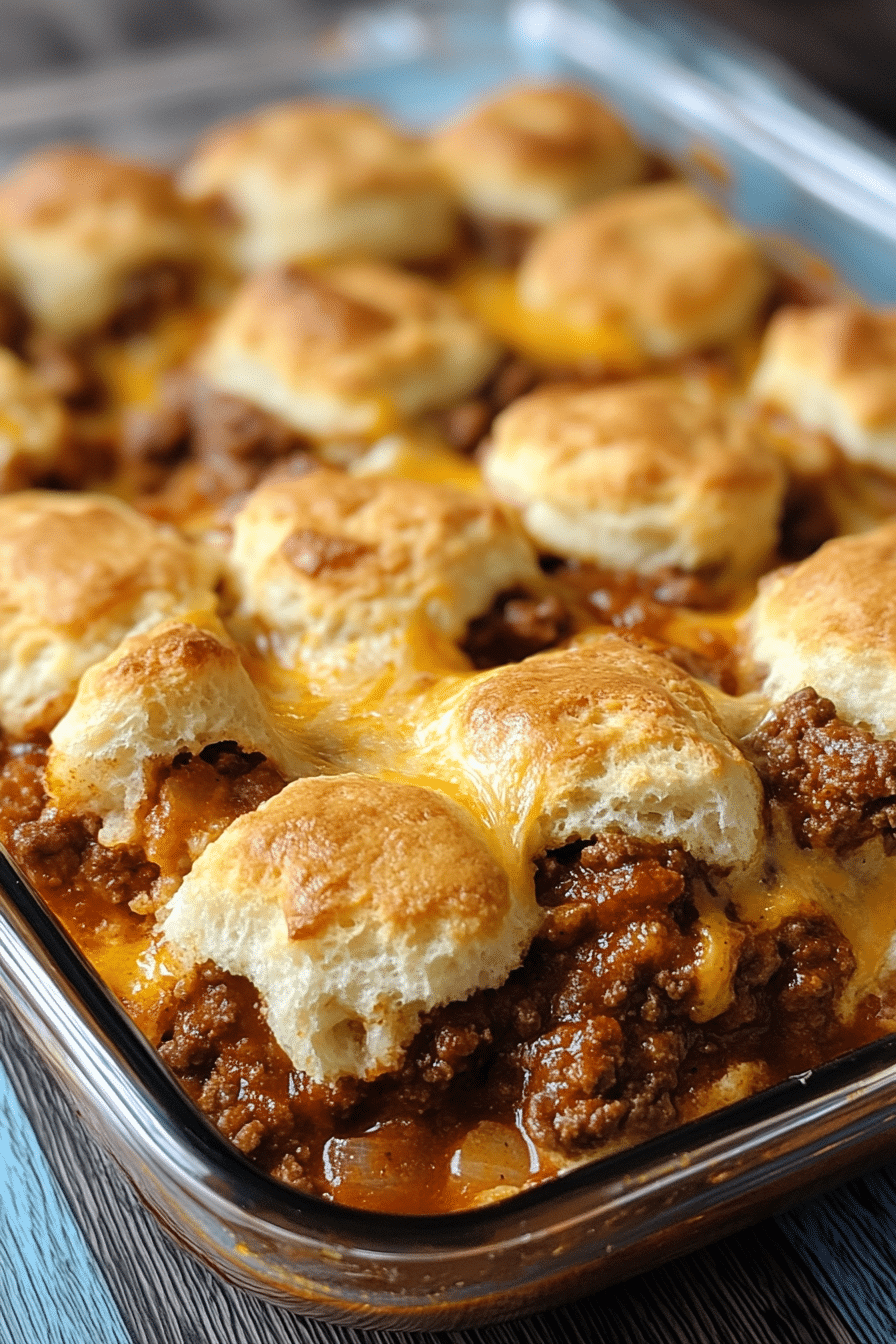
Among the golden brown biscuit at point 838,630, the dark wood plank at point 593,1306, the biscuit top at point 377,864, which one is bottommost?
the dark wood plank at point 593,1306

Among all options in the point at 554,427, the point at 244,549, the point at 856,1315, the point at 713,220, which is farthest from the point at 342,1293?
the point at 713,220

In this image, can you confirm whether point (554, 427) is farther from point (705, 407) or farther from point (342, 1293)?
point (342, 1293)

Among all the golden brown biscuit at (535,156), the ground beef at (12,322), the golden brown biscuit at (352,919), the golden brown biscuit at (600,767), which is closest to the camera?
the golden brown biscuit at (352,919)

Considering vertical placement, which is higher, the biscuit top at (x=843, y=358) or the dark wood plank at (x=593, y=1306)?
the biscuit top at (x=843, y=358)

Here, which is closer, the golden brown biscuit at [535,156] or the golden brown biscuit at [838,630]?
the golden brown biscuit at [838,630]

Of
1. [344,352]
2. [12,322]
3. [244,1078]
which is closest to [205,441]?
[344,352]

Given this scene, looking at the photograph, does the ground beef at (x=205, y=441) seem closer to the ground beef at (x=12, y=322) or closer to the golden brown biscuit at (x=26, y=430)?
the golden brown biscuit at (x=26, y=430)

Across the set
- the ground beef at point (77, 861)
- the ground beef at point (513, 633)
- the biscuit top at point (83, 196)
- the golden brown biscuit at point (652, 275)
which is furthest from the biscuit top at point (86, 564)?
the golden brown biscuit at point (652, 275)

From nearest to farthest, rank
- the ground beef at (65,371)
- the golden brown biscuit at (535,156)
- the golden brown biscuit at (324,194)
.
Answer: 1. the ground beef at (65,371)
2. the golden brown biscuit at (324,194)
3. the golden brown biscuit at (535,156)
